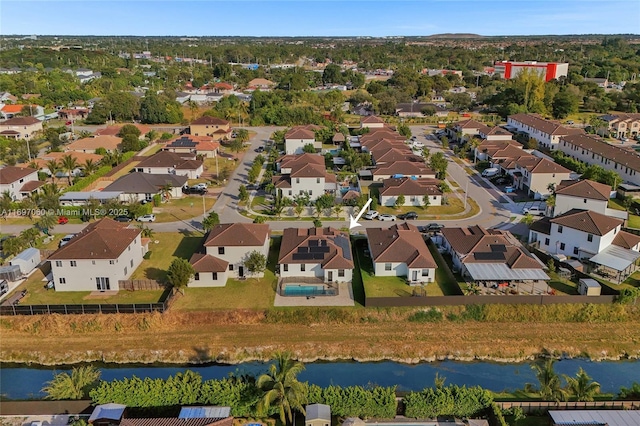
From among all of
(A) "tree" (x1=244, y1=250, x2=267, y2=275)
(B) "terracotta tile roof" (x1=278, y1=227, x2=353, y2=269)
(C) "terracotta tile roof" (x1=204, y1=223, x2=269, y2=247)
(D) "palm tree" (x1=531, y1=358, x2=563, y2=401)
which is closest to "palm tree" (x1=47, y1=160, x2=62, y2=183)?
(C) "terracotta tile roof" (x1=204, y1=223, x2=269, y2=247)

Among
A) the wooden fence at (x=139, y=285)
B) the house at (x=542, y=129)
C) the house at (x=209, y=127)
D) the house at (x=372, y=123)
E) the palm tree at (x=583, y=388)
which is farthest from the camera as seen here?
the house at (x=372, y=123)

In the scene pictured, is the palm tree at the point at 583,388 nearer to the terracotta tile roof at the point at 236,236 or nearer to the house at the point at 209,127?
the terracotta tile roof at the point at 236,236

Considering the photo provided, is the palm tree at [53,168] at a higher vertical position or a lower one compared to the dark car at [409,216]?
higher

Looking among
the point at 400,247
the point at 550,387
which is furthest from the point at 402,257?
the point at 550,387

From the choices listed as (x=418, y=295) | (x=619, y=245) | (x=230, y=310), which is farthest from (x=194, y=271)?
(x=619, y=245)

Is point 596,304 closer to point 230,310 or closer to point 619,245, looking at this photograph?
point 619,245

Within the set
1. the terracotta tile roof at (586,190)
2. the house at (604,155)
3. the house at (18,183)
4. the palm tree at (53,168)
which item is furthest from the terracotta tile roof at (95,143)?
the house at (604,155)

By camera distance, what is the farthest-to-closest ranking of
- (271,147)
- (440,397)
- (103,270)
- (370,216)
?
1. (271,147)
2. (370,216)
3. (103,270)
4. (440,397)
